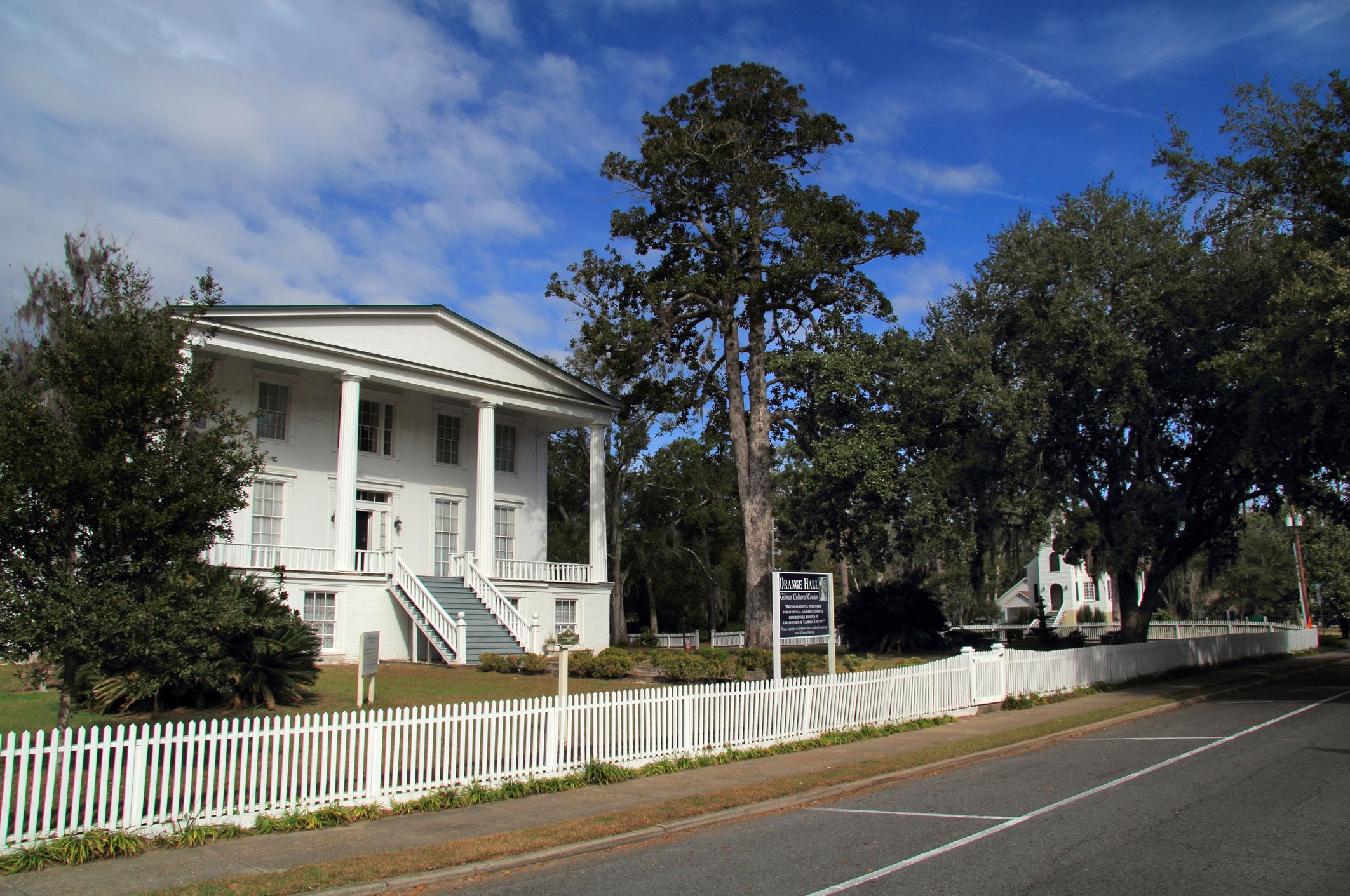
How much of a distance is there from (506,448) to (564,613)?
242 inches

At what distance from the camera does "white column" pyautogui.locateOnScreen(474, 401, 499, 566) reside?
2884 centimetres

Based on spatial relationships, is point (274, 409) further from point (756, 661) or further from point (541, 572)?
point (756, 661)

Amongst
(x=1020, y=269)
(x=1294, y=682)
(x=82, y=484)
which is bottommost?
(x=1294, y=682)

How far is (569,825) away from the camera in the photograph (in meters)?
9.12

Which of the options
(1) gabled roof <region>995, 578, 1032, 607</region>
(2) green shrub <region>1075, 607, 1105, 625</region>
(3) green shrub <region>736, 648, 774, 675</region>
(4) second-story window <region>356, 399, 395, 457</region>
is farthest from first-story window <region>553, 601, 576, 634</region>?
(1) gabled roof <region>995, 578, 1032, 607</region>

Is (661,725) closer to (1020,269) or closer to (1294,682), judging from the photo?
(1020,269)

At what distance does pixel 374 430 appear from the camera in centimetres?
2958

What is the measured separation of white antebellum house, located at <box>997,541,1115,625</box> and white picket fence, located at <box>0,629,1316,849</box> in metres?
56.9

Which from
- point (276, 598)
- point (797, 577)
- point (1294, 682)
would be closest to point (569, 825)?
point (797, 577)

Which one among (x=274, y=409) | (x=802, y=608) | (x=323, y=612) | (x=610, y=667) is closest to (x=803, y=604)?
(x=802, y=608)

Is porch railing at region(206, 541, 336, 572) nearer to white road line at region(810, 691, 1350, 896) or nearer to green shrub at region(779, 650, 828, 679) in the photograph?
green shrub at region(779, 650, 828, 679)

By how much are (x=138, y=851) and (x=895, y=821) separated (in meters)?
6.85

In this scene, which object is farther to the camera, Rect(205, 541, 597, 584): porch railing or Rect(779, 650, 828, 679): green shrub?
Rect(205, 541, 597, 584): porch railing

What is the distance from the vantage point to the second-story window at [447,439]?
31297mm
